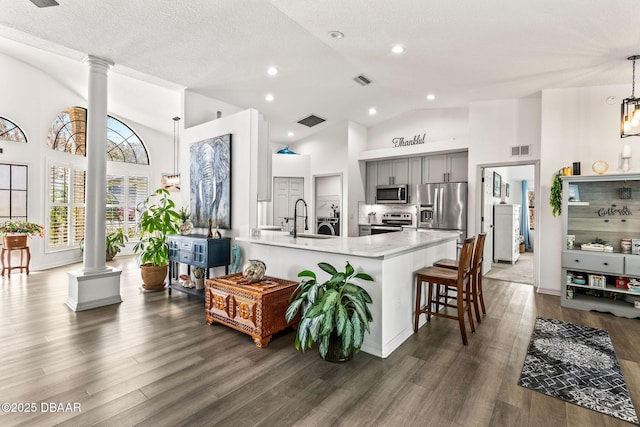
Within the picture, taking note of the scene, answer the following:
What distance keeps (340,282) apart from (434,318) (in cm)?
166

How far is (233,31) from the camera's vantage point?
3484mm

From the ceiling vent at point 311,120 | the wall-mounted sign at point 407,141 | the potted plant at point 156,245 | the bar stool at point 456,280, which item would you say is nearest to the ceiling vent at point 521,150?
the wall-mounted sign at point 407,141

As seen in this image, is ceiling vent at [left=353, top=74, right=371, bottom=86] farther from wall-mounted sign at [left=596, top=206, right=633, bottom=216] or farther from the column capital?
wall-mounted sign at [left=596, top=206, right=633, bottom=216]

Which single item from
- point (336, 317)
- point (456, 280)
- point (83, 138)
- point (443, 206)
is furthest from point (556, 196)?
point (83, 138)

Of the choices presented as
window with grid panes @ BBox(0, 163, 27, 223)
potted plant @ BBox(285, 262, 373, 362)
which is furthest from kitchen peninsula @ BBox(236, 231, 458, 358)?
window with grid panes @ BBox(0, 163, 27, 223)

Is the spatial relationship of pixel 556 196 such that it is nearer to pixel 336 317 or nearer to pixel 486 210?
pixel 486 210

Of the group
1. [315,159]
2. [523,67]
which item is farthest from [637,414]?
[315,159]

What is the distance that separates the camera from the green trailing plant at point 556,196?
4375 millimetres

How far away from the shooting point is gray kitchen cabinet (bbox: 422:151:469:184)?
6109 mm

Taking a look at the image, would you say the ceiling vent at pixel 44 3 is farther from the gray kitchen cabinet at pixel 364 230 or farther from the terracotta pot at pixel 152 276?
the gray kitchen cabinet at pixel 364 230

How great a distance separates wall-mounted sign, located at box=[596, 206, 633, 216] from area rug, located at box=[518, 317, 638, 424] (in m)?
1.80

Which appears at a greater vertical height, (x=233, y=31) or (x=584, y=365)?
(x=233, y=31)

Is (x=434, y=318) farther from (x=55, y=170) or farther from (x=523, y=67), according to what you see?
(x=55, y=170)

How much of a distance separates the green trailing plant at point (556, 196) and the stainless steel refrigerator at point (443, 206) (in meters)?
1.37
